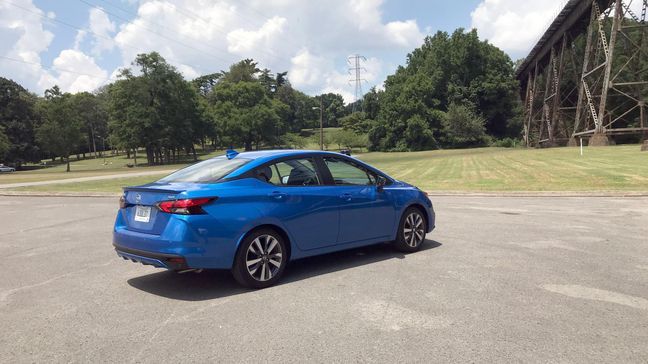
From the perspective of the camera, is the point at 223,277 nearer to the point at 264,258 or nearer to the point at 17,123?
the point at 264,258

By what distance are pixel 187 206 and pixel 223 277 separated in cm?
140

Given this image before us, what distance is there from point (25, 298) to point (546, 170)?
22.1 m

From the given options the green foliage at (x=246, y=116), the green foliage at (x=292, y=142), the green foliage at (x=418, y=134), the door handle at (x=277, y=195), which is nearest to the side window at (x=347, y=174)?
the door handle at (x=277, y=195)

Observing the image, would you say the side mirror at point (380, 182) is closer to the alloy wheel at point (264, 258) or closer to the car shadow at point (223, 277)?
the car shadow at point (223, 277)

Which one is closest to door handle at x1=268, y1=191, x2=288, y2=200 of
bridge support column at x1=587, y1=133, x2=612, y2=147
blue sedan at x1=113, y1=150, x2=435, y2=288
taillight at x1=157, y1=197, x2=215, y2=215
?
blue sedan at x1=113, y1=150, x2=435, y2=288

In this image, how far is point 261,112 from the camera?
3656 inches

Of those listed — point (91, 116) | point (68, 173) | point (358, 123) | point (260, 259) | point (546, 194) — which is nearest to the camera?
point (260, 259)

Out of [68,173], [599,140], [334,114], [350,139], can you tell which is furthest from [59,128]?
[334,114]

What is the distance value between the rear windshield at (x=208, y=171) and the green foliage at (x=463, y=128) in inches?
2946

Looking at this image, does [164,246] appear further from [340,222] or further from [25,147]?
[25,147]

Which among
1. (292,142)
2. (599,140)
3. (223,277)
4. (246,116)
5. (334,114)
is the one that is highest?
(334,114)

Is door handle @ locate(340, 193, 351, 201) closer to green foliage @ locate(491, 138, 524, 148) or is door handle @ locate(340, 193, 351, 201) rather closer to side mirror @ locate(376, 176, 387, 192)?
side mirror @ locate(376, 176, 387, 192)

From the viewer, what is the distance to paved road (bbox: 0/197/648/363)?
12.3ft

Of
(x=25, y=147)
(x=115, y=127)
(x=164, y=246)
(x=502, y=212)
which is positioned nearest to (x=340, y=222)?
(x=164, y=246)
